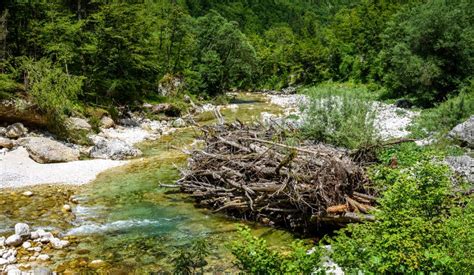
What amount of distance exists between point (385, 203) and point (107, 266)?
5.98 metres

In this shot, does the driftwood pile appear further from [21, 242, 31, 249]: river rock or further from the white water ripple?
[21, 242, 31, 249]: river rock

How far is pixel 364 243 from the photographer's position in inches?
204

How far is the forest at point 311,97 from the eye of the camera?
5.08 metres

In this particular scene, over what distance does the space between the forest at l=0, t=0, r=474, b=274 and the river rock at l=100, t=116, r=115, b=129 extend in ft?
2.81

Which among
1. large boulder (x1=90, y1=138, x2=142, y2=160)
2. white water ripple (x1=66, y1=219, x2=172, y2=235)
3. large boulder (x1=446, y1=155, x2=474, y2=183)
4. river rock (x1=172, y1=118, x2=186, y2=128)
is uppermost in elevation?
large boulder (x1=446, y1=155, x2=474, y2=183)

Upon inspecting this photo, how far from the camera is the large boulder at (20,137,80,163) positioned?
1714 centimetres

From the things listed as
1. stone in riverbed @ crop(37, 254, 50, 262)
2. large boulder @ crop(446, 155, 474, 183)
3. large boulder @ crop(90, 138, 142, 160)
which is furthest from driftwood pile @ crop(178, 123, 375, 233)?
large boulder @ crop(90, 138, 142, 160)

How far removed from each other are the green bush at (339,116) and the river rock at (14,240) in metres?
9.89

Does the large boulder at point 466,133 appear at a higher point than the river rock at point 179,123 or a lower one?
higher

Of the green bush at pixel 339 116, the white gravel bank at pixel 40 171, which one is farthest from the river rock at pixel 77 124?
the green bush at pixel 339 116

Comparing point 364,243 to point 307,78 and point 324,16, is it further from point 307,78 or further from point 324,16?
point 324,16

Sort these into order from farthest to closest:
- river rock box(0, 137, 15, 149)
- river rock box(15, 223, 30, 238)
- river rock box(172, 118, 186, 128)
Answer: river rock box(172, 118, 186, 128)
river rock box(0, 137, 15, 149)
river rock box(15, 223, 30, 238)

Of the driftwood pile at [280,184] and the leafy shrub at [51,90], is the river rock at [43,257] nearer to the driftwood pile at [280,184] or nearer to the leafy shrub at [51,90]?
the driftwood pile at [280,184]

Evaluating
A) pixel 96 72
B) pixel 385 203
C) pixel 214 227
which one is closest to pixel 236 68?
pixel 96 72
